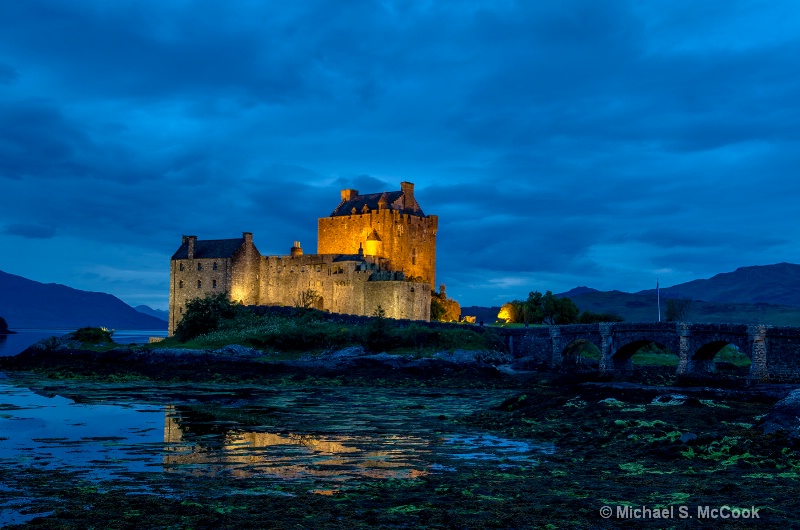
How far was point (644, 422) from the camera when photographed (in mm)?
23844

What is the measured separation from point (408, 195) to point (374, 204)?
484 cm

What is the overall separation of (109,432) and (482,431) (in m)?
11.7

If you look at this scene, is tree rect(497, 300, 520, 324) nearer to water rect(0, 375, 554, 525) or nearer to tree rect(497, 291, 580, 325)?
tree rect(497, 291, 580, 325)

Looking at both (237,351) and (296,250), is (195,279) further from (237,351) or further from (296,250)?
(237,351)

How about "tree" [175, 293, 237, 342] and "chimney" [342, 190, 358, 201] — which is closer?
"tree" [175, 293, 237, 342]

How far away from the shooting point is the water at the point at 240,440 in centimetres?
1709

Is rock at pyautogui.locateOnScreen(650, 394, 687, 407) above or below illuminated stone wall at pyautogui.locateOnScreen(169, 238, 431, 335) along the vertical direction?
below

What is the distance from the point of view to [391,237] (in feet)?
314

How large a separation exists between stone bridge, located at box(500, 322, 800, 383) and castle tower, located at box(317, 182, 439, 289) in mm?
27491

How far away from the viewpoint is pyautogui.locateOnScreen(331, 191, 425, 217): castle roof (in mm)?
98425

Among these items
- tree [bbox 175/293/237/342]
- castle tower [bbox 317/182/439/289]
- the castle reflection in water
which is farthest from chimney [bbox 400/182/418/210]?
the castle reflection in water

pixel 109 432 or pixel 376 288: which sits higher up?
pixel 376 288

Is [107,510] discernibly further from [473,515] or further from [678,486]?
[678,486]

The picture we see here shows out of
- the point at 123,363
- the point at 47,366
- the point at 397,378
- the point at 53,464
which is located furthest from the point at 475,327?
the point at 53,464
